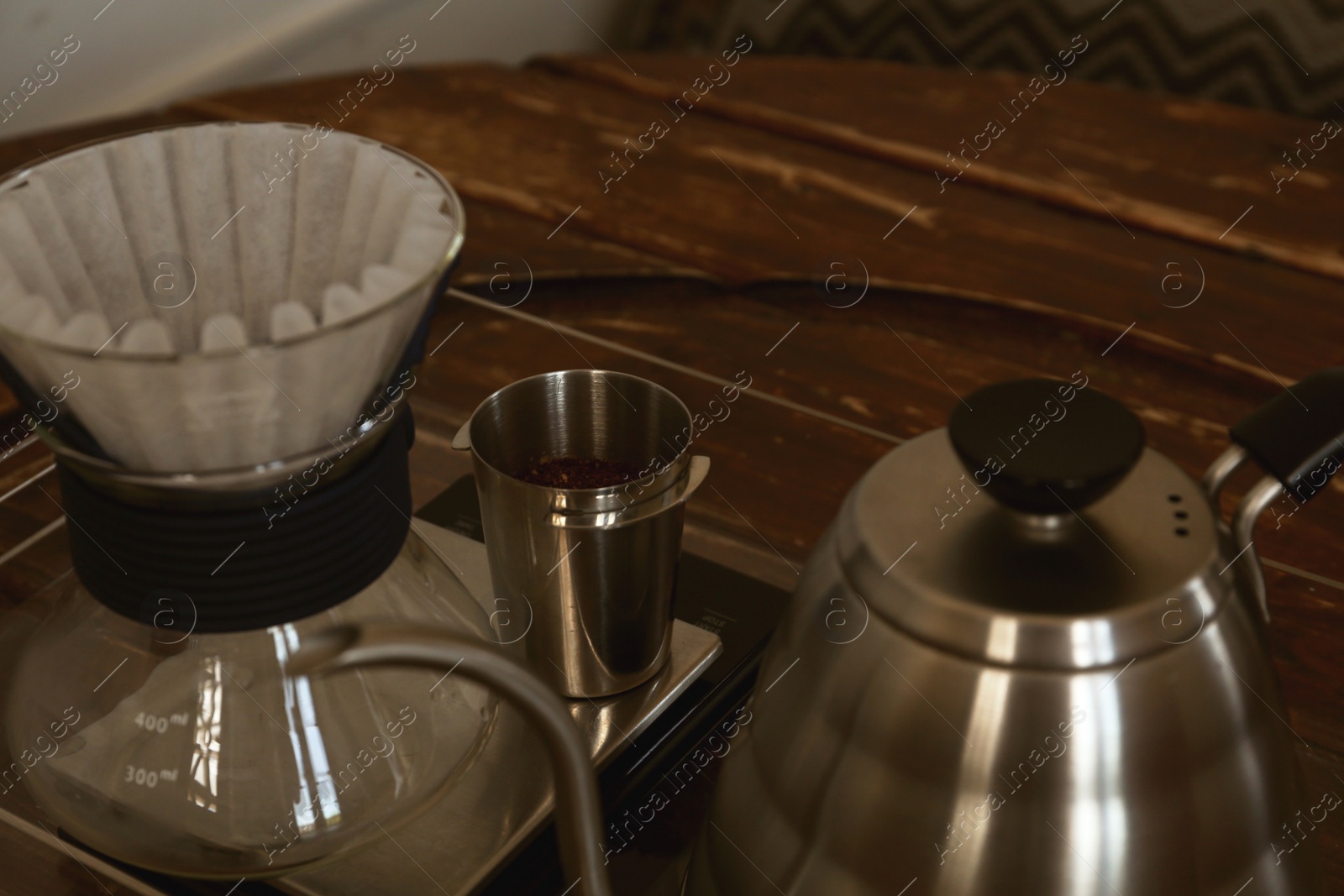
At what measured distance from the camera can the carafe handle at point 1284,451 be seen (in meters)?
0.41

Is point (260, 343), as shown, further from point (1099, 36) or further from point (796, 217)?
point (1099, 36)

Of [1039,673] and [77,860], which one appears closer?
[1039,673]

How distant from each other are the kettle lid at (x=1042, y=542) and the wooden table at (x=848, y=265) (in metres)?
0.26

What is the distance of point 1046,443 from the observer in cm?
37

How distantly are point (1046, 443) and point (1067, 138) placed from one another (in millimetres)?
899

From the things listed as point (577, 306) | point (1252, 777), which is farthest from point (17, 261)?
point (577, 306)

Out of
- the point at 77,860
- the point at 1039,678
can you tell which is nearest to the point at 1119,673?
the point at 1039,678

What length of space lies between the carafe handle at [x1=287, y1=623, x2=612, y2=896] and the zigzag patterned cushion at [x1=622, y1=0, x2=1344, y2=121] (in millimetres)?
1707

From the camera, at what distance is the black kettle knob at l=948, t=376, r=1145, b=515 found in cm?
36

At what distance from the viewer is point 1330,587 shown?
0.70 meters

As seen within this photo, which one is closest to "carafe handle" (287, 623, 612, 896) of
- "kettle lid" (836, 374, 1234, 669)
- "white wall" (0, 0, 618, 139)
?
"kettle lid" (836, 374, 1234, 669)

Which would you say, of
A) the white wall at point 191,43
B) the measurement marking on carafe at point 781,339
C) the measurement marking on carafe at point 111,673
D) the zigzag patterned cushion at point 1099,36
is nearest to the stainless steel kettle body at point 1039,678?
the measurement marking on carafe at point 111,673

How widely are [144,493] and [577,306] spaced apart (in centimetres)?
57

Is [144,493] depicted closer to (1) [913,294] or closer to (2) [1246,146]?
(1) [913,294]
